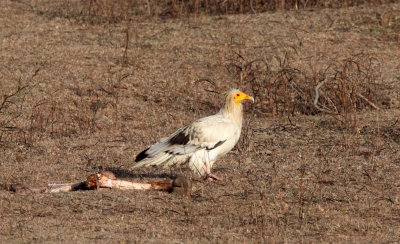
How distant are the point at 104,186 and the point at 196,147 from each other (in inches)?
41.6

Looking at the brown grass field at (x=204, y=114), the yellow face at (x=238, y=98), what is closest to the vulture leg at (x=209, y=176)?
the brown grass field at (x=204, y=114)

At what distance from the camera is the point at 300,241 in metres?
5.68

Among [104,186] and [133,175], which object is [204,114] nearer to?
[133,175]

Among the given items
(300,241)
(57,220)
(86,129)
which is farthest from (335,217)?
(86,129)

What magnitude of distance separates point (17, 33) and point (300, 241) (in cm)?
905

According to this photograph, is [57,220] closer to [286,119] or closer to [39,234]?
[39,234]

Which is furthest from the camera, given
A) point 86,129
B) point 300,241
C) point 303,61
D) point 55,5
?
point 55,5

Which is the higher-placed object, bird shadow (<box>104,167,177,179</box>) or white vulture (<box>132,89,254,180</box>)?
white vulture (<box>132,89,254,180</box>)

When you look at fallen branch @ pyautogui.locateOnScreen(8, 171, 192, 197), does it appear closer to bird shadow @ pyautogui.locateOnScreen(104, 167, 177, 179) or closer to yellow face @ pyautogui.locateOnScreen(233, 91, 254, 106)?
bird shadow @ pyautogui.locateOnScreen(104, 167, 177, 179)

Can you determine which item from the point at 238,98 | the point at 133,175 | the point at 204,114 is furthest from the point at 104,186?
the point at 204,114

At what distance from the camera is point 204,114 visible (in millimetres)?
10789

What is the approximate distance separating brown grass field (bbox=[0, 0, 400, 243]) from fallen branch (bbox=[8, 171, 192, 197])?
0.30ft

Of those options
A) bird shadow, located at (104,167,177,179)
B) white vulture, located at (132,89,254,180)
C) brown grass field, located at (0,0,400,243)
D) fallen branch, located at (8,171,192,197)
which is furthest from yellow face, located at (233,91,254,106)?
fallen branch, located at (8,171,192,197)

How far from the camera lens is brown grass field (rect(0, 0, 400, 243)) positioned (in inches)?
243
